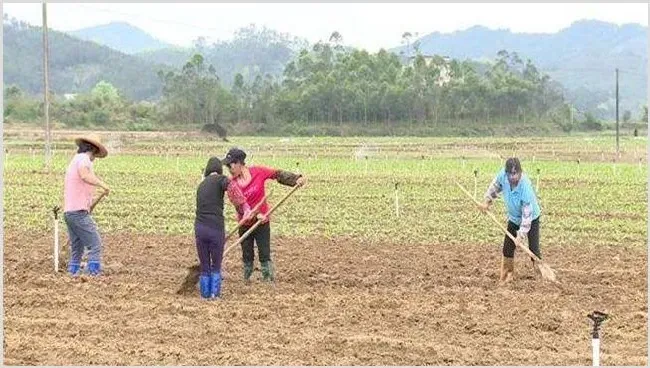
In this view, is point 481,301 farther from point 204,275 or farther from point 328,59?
point 328,59

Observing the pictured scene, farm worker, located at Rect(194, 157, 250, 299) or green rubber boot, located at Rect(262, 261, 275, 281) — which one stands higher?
farm worker, located at Rect(194, 157, 250, 299)

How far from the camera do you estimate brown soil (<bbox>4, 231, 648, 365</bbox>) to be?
7.03m

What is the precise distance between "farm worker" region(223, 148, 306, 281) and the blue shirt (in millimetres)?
2066

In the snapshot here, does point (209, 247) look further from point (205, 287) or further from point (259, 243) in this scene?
point (259, 243)

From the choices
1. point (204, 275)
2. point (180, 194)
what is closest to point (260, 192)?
point (204, 275)

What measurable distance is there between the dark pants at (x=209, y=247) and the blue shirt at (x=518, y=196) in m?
2.99

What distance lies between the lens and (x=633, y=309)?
349 inches

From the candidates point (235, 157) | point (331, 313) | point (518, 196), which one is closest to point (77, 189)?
point (235, 157)

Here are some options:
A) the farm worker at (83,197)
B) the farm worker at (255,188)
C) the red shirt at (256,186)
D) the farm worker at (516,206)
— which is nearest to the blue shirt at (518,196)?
the farm worker at (516,206)

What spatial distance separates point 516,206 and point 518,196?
17cm

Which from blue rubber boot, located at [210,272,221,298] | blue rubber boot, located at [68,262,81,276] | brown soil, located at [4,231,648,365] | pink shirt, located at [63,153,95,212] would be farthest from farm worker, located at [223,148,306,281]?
blue rubber boot, located at [68,262,81,276]

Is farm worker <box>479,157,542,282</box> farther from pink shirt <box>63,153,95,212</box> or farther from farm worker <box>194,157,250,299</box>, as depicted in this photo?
pink shirt <box>63,153,95,212</box>

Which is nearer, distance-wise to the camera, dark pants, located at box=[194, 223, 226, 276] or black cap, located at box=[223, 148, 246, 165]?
dark pants, located at box=[194, 223, 226, 276]

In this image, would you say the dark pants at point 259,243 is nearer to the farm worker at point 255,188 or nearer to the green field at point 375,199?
the farm worker at point 255,188
